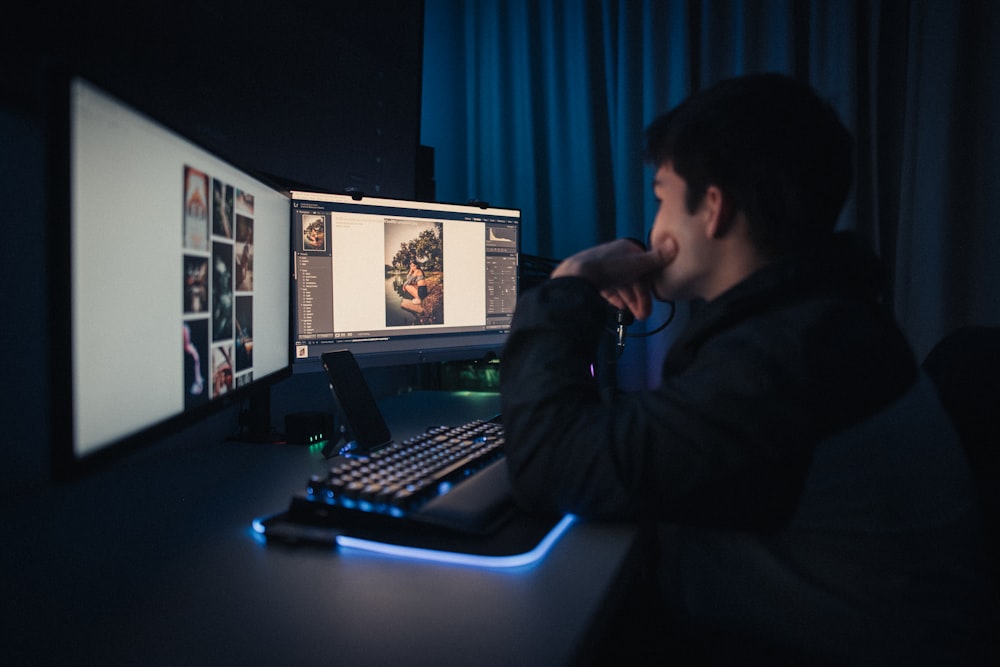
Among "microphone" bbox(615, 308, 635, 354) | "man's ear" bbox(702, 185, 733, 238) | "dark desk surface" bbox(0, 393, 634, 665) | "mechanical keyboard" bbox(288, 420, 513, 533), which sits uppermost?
"man's ear" bbox(702, 185, 733, 238)

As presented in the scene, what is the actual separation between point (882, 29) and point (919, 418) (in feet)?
5.73

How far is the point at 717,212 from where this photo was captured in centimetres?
77

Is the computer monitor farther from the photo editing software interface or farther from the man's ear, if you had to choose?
the man's ear

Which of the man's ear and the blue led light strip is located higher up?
the man's ear

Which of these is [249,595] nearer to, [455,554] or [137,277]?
[455,554]

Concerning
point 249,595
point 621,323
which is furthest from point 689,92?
point 249,595

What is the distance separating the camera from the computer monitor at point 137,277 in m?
0.47

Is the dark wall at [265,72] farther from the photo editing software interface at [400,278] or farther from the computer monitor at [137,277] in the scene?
the photo editing software interface at [400,278]

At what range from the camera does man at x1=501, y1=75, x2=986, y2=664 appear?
1.92 ft

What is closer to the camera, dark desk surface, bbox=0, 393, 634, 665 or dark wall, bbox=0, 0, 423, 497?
dark desk surface, bbox=0, 393, 634, 665

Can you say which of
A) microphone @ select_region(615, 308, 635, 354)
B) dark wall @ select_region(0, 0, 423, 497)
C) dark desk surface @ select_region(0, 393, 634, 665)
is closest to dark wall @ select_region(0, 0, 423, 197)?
dark wall @ select_region(0, 0, 423, 497)

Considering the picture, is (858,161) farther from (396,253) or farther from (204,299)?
(204,299)

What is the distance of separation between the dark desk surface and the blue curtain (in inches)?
62.3

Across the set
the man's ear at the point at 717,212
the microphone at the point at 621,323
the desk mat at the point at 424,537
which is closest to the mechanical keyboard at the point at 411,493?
the desk mat at the point at 424,537
